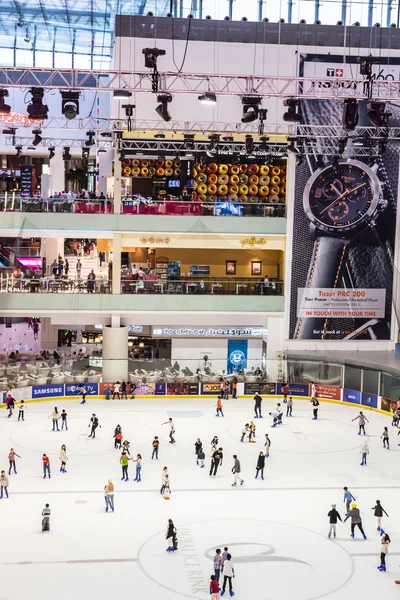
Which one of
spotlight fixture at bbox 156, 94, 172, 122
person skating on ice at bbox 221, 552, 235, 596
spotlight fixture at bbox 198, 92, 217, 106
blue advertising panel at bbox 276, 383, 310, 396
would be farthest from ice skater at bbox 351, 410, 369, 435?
person skating on ice at bbox 221, 552, 235, 596

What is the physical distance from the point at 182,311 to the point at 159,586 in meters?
23.5

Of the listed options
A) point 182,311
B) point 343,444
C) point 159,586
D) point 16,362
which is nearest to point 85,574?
point 159,586

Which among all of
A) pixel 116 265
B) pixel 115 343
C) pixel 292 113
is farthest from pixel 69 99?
pixel 115 343

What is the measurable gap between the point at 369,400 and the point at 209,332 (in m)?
9.77

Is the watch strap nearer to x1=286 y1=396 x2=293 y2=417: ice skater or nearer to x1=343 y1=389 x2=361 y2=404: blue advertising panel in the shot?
x1=343 y1=389 x2=361 y2=404: blue advertising panel

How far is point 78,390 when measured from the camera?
3722cm

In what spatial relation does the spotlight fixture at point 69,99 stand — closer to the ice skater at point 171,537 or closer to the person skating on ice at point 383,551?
the ice skater at point 171,537

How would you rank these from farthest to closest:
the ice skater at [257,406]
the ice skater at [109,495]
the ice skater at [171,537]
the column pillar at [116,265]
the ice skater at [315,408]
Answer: the column pillar at [116,265] → the ice skater at [315,408] → the ice skater at [257,406] → the ice skater at [109,495] → the ice skater at [171,537]

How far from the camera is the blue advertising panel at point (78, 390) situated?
37.2 meters

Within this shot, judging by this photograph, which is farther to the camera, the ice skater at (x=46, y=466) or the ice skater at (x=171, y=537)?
the ice skater at (x=46, y=466)

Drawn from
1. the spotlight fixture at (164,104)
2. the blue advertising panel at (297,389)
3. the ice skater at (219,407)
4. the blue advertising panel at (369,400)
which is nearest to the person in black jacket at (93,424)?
the ice skater at (219,407)

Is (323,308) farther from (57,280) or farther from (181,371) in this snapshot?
(57,280)

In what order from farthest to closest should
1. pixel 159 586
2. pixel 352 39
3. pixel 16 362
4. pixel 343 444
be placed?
pixel 352 39
pixel 16 362
pixel 343 444
pixel 159 586

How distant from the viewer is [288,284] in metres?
41.2
